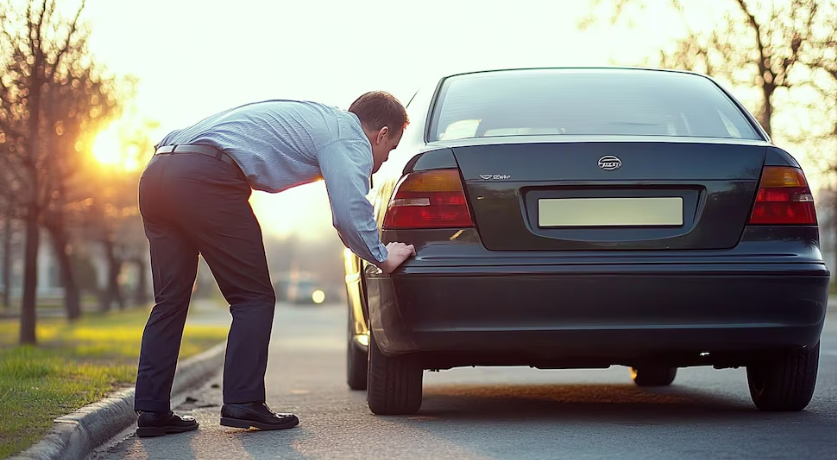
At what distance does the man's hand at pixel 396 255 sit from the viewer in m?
4.88

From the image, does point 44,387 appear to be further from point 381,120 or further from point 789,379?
point 789,379

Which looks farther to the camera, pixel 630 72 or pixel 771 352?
pixel 630 72

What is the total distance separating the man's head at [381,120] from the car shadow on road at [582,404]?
1254 mm

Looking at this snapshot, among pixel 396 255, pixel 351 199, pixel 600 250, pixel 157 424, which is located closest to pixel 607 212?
pixel 600 250

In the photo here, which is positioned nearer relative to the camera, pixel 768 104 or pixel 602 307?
pixel 602 307

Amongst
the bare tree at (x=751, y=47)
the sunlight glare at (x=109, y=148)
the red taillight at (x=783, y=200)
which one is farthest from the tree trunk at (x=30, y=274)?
the bare tree at (x=751, y=47)

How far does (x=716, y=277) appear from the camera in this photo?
15.9 feet

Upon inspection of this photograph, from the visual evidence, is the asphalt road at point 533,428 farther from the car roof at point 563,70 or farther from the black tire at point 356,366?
the car roof at point 563,70

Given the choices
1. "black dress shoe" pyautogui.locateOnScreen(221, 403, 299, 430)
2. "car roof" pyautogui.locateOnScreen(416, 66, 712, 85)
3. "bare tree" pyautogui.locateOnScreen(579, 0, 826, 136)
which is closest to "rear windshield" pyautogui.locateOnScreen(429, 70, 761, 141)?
"car roof" pyautogui.locateOnScreen(416, 66, 712, 85)

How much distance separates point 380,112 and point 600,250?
109 centimetres

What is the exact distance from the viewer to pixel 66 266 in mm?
24328

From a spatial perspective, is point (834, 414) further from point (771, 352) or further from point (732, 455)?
point (732, 455)

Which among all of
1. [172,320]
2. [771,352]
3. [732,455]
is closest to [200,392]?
[172,320]

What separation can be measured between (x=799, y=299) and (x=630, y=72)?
151cm
